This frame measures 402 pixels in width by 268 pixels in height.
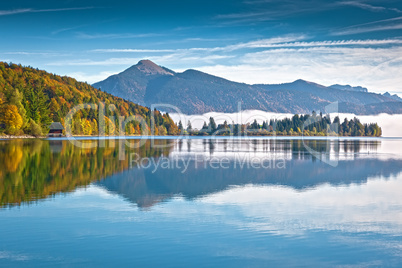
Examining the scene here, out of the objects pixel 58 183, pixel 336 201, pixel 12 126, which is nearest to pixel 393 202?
pixel 336 201

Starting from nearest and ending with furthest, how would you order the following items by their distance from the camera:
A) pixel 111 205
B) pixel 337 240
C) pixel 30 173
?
pixel 337 240 → pixel 111 205 → pixel 30 173

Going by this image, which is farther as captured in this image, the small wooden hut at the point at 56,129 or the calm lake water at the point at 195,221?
the small wooden hut at the point at 56,129

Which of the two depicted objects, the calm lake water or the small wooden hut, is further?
the small wooden hut

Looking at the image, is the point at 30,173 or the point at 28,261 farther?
the point at 30,173

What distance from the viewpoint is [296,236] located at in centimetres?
1567

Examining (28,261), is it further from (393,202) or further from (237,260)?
(393,202)

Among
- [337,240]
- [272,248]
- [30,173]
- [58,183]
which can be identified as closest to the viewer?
[272,248]

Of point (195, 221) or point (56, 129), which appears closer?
point (195, 221)

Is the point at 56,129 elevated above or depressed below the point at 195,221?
above

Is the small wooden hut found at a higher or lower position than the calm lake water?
higher

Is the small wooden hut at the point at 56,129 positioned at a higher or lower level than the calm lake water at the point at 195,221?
higher

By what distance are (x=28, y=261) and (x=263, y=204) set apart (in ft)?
44.3

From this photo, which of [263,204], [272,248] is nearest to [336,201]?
[263,204]

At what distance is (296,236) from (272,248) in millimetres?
2072
